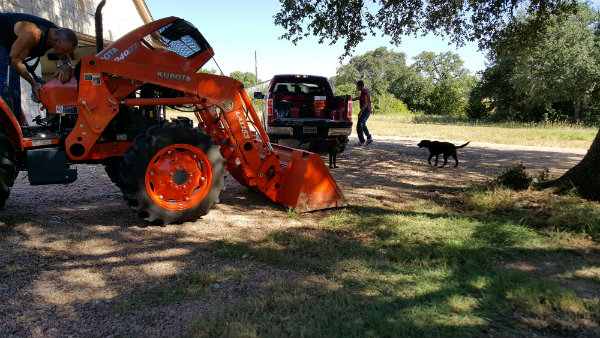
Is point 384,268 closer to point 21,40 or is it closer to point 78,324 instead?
point 78,324

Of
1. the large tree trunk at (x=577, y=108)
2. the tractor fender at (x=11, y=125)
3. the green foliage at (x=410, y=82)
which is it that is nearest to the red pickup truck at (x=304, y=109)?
the tractor fender at (x=11, y=125)

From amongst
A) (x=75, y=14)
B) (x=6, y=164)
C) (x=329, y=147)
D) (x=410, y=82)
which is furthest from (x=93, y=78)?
(x=410, y=82)

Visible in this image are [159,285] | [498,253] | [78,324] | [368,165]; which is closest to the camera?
[78,324]

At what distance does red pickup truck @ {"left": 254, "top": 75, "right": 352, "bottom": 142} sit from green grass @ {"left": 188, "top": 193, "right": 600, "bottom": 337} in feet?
17.3

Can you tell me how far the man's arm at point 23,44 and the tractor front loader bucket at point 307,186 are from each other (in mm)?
3093

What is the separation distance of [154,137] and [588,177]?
539cm

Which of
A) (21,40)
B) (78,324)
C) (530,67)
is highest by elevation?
(530,67)

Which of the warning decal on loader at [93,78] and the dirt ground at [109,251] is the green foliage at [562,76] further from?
the warning decal on loader at [93,78]

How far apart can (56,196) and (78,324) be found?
13.5 feet

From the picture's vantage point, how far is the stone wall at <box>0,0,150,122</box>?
10.8 m

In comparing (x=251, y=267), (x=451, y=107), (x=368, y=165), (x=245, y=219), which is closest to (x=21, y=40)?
(x=245, y=219)

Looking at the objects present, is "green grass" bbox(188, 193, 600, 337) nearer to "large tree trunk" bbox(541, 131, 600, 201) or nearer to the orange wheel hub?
"large tree trunk" bbox(541, 131, 600, 201)

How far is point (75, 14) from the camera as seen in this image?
13789 mm

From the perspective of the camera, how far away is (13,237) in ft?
13.9
